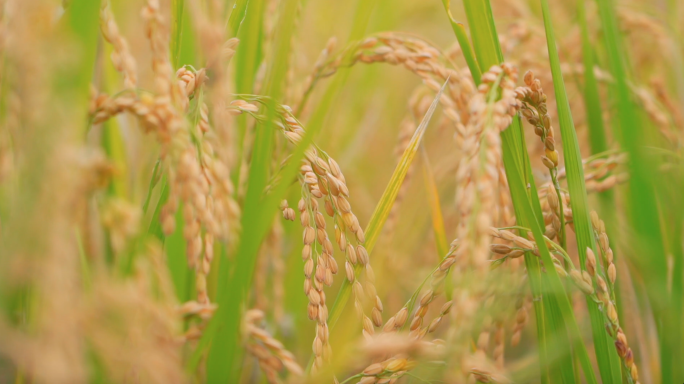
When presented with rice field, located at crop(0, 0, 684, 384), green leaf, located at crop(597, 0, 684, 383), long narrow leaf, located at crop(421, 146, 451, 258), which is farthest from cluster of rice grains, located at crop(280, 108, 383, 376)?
green leaf, located at crop(597, 0, 684, 383)

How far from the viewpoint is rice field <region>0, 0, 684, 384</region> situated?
0.44 meters

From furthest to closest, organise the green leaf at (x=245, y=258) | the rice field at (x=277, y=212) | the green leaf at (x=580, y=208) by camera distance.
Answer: the green leaf at (x=580, y=208) → the green leaf at (x=245, y=258) → the rice field at (x=277, y=212)

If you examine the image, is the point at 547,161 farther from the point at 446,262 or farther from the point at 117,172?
the point at 117,172

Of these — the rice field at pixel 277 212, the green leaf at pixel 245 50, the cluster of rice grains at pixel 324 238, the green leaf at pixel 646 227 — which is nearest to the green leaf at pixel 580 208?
the rice field at pixel 277 212

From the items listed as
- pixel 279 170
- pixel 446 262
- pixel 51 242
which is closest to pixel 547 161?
pixel 446 262

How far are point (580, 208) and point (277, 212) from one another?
1.61ft

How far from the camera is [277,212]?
2.47ft

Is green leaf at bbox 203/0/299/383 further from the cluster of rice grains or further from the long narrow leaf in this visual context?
the long narrow leaf

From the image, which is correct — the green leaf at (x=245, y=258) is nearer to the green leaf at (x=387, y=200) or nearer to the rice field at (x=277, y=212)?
the rice field at (x=277, y=212)

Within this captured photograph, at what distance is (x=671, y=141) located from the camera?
1135mm

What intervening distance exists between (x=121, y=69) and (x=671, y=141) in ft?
4.20

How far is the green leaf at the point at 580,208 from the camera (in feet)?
Result: 2.29

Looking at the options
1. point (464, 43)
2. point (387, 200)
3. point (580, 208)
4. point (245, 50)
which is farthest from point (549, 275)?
Answer: point (245, 50)

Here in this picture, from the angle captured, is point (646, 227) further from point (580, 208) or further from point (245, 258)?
point (245, 258)
